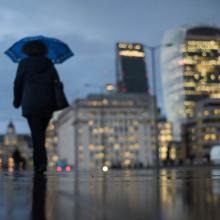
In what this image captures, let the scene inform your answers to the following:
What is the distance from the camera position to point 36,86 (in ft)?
27.1

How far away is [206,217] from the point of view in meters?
1.99

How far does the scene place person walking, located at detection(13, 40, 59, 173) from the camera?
822 centimetres

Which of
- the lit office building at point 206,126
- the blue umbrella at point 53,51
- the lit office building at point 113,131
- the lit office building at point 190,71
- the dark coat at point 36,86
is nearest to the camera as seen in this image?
the dark coat at point 36,86

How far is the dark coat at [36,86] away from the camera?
26.9 ft

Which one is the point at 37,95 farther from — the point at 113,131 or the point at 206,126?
the point at 113,131

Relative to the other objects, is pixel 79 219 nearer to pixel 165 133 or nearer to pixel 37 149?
pixel 37 149

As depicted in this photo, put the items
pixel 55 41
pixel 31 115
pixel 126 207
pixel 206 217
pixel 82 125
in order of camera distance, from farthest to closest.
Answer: pixel 82 125
pixel 55 41
pixel 31 115
pixel 126 207
pixel 206 217

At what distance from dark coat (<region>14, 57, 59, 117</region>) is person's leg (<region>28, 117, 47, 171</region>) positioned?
0.16 metres

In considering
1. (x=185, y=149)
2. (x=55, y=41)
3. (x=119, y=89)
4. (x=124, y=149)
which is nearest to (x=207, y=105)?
(x=185, y=149)

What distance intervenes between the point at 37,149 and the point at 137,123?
150m

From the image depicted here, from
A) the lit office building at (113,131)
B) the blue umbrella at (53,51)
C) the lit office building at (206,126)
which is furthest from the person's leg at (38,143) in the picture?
the lit office building at (113,131)

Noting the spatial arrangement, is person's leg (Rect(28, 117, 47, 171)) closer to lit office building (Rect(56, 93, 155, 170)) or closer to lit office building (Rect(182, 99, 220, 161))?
lit office building (Rect(182, 99, 220, 161))

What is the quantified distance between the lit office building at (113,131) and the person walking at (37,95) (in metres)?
145

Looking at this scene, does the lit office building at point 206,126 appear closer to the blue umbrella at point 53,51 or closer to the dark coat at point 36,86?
the blue umbrella at point 53,51
